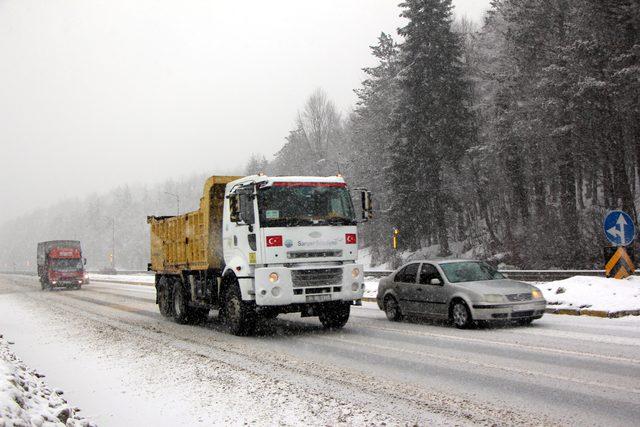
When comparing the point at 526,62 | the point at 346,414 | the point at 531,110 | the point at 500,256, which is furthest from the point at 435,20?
the point at 346,414

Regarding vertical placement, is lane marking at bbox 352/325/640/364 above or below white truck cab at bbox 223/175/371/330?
below

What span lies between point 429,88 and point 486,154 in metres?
6.05

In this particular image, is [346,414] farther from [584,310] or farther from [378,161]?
[378,161]

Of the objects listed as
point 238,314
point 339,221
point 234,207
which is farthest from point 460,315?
point 234,207

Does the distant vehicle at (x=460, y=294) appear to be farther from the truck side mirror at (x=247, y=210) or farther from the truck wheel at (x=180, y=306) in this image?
→ the truck wheel at (x=180, y=306)

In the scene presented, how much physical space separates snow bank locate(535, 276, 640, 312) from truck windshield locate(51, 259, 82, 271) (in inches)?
1345

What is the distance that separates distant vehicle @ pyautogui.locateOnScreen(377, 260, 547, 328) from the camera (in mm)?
11820

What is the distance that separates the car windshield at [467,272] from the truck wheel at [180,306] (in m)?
6.86

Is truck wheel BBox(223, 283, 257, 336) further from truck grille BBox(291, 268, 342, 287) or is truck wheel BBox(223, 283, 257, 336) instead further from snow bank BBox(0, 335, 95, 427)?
snow bank BBox(0, 335, 95, 427)

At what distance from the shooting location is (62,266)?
1606 inches

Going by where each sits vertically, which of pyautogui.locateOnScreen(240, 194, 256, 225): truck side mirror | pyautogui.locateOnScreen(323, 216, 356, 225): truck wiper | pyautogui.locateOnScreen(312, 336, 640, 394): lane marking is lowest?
pyautogui.locateOnScreen(312, 336, 640, 394): lane marking

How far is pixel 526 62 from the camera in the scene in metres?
31.5

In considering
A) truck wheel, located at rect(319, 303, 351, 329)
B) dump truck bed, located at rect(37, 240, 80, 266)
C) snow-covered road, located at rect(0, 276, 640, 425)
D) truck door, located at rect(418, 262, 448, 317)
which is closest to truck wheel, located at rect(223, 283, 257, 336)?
snow-covered road, located at rect(0, 276, 640, 425)

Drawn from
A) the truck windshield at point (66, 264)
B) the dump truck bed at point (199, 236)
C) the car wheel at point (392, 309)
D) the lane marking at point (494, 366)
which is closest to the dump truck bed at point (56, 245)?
the truck windshield at point (66, 264)
